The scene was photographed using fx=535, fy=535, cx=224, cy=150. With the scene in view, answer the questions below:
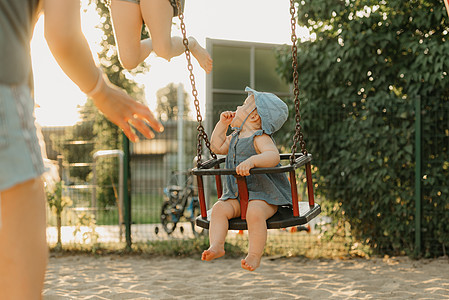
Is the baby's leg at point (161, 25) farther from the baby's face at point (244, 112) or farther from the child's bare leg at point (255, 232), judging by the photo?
the child's bare leg at point (255, 232)

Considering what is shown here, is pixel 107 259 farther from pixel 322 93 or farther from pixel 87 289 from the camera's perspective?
pixel 322 93

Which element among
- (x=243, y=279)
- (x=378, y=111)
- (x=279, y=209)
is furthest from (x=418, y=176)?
(x=279, y=209)

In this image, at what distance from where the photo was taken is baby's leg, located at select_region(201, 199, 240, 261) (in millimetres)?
2893

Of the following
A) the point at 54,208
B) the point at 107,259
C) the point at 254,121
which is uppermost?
the point at 254,121

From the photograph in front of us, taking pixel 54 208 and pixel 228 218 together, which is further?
pixel 54 208

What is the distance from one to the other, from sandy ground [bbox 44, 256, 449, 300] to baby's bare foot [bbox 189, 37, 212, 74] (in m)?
2.44

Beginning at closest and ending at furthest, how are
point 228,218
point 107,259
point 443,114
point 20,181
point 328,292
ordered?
1. point 20,181
2. point 228,218
3. point 328,292
4. point 443,114
5. point 107,259

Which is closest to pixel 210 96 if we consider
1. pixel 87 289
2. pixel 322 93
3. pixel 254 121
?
pixel 322 93

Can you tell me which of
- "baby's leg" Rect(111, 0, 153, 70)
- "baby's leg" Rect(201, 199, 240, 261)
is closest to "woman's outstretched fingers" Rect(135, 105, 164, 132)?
"baby's leg" Rect(111, 0, 153, 70)

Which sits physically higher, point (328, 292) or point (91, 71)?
Answer: point (91, 71)

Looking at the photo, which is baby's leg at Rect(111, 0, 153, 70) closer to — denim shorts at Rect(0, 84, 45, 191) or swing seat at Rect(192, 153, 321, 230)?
swing seat at Rect(192, 153, 321, 230)

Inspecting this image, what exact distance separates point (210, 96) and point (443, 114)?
306 centimetres

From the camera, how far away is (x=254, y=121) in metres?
3.30

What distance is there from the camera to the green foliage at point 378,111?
6332mm
